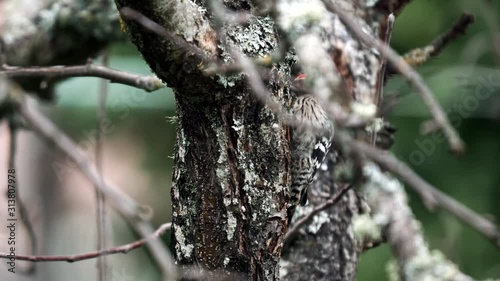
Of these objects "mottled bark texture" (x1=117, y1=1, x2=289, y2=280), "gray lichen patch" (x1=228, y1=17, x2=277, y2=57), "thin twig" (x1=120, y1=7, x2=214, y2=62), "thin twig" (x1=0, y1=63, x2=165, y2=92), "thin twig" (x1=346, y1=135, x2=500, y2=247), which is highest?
"thin twig" (x1=0, y1=63, x2=165, y2=92)

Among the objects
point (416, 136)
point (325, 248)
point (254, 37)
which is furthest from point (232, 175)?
point (416, 136)

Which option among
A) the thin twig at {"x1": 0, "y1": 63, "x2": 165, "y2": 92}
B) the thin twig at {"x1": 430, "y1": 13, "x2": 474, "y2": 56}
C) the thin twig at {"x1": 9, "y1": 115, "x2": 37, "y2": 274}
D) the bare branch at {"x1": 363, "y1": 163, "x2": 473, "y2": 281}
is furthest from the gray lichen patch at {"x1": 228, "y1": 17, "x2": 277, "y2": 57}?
the thin twig at {"x1": 9, "y1": 115, "x2": 37, "y2": 274}

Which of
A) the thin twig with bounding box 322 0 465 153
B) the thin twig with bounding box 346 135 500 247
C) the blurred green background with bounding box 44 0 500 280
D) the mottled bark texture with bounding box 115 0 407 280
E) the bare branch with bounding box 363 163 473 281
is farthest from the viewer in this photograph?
the blurred green background with bounding box 44 0 500 280

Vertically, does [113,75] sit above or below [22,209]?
above

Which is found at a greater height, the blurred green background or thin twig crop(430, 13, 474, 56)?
the blurred green background

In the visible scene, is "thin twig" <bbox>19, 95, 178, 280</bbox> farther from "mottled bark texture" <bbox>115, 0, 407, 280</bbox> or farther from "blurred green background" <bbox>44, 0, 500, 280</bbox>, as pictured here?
"blurred green background" <bbox>44, 0, 500, 280</bbox>

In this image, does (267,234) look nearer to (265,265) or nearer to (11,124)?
(265,265)

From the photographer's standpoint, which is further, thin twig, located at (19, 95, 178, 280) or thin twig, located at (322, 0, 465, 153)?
thin twig, located at (19, 95, 178, 280)

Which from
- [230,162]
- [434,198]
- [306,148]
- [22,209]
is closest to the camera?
[434,198]

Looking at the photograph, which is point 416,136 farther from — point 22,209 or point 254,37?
point 254,37
